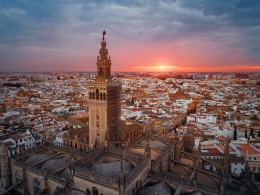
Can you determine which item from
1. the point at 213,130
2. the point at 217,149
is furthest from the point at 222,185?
the point at 213,130

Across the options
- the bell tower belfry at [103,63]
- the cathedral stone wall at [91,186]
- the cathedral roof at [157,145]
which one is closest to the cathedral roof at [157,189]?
the cathedral stone wall at [91,186]

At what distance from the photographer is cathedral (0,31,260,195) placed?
14.0 meters

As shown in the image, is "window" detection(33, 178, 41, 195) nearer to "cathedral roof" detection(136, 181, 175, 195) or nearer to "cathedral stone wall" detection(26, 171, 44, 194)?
"cathedral stone wall" detection(26, 171, 44, 194)

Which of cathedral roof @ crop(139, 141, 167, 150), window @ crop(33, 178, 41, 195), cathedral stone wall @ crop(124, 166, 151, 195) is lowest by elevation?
window @ crop(33, 178, 41, 195)

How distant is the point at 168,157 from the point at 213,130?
28771 millimetres

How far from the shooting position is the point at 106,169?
15336 mm

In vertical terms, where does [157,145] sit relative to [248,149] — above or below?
above

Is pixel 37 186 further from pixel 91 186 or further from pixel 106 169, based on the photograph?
pixel 106 169

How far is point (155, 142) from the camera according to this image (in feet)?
87.9

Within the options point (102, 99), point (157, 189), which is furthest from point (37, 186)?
point (102, 99)

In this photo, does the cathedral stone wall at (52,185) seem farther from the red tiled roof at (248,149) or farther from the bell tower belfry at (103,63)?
the red tiled roof at (248,149)

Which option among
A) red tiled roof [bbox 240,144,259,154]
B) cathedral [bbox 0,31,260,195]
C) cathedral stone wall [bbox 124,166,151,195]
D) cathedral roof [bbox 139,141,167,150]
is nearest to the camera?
cathedral stone wall [bbox 124,166,151,195]

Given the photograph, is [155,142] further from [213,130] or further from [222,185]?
[213,130]

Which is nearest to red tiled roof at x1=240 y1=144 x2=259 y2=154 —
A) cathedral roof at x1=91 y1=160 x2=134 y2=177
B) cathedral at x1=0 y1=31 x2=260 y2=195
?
cathedral at x1=0 y1=31 x2=260 y2=195
